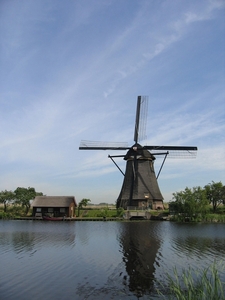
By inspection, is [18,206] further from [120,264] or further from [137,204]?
[120,264]

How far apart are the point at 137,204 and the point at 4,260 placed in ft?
104

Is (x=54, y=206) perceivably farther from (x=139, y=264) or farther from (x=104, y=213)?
(x=139, y=264)

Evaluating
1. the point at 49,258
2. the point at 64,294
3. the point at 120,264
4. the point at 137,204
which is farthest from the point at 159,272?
the point at 137,204

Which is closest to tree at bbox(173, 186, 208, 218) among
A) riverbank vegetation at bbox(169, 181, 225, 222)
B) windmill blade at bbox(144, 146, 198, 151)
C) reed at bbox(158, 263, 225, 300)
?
riverbank vegetation at bbox(169, 181, 225, 222)

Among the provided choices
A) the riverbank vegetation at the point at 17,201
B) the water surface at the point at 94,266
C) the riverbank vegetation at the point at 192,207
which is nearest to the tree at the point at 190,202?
the riverbank vegetation at the point at 192,207

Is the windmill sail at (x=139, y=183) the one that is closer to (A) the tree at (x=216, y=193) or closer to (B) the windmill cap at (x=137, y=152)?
(B) the windmill cap at (x=137, y=152)

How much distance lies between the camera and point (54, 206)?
4778 cm

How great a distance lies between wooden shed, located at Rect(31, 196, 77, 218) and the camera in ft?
157

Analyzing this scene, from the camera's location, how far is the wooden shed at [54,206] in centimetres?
4794

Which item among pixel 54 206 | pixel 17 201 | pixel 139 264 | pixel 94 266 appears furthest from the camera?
pixel 17 201

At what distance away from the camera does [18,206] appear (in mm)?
57656

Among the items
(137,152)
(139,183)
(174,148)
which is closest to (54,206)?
(139,183)

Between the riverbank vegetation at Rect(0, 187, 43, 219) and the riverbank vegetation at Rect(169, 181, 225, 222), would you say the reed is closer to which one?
the riverbank vegetation at Rect(169, 181, 225, 222)

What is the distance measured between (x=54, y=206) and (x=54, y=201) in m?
1.11
